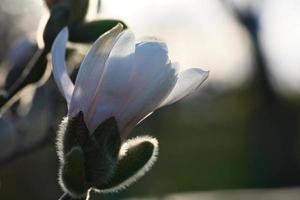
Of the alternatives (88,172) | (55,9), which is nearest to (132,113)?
(88,172)

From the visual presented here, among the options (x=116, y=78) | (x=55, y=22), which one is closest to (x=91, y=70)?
(x=116, y=78)

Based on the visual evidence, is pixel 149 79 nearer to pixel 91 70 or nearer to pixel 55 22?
pixel 91 70

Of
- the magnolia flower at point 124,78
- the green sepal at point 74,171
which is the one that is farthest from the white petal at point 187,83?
the green sepal at point 74,171

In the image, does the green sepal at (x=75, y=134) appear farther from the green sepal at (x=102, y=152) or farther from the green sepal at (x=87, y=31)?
the green sepal at (x=87, y=31)

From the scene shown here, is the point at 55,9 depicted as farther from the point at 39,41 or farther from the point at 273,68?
the point at 273,68

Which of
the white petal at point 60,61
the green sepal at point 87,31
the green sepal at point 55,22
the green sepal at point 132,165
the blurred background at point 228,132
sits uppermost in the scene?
the white petal at point 60,61

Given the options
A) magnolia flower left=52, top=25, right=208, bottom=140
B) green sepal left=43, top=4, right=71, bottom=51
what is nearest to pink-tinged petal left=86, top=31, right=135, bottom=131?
magnolia flower left=52, top=25, right=208, bottom=140

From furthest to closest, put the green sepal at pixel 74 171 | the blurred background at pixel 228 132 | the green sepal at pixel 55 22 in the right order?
the blurred background at pixel 228 132 → the green sepal at pixel 55 22 → the green sepal at pixel 74 171
